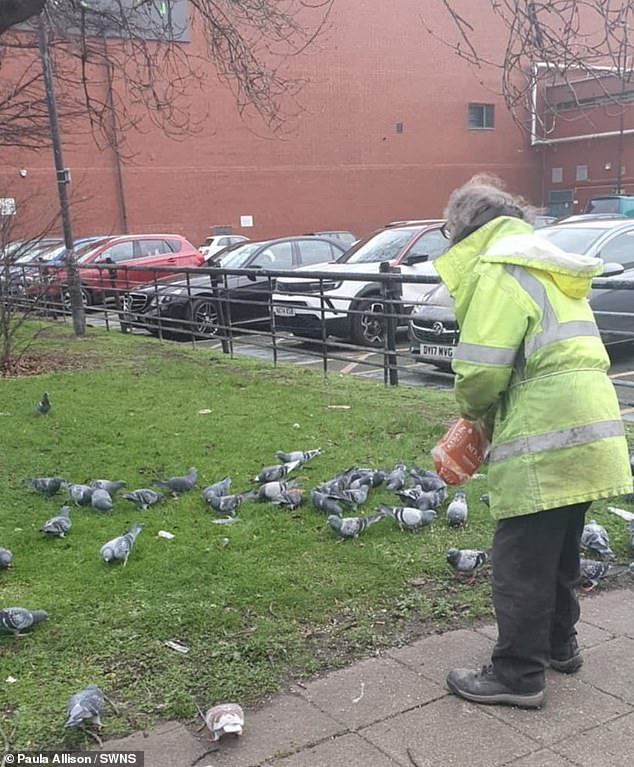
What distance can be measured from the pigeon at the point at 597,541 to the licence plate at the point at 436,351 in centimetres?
399

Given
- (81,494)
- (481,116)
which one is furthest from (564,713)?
(481,116)

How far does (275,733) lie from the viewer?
2824 mm

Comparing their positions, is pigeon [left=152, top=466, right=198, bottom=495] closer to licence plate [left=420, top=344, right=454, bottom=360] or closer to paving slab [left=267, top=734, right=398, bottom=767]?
paving slab [left=267, top=734, right=398, bottom=767]

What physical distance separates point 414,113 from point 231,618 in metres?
36.5

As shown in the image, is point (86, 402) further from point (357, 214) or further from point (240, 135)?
point (357, 214)

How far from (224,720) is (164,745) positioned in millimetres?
231

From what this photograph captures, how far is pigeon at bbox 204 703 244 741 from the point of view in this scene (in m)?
2.74

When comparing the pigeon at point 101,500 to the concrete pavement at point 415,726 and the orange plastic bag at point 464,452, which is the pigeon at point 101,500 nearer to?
the concrete pavement at point 415,726

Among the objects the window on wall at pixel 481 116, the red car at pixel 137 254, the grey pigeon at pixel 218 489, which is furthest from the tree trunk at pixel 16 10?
the window on wall at pixel 481 116

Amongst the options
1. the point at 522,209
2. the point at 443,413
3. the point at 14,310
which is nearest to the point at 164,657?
the point at 522,209

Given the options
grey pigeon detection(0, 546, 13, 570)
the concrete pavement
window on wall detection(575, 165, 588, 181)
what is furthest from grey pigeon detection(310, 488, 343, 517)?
window on wall detection(575, 165, 588, 181)

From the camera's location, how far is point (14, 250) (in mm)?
10945

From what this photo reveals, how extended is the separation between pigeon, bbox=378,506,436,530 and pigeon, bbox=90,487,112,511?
166cm

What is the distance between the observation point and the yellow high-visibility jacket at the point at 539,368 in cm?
277
